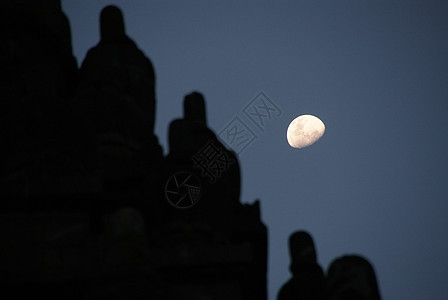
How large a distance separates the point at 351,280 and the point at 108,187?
621 centimetres

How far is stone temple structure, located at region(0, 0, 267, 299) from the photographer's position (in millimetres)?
11453

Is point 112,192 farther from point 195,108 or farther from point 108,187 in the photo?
point 195,108

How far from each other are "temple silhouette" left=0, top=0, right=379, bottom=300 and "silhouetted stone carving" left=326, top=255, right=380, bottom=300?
0.13ft

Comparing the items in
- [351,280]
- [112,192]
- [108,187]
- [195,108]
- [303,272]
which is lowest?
[351,280]

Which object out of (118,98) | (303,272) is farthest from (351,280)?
(118,98)

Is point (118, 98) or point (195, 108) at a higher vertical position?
point (118, 98)

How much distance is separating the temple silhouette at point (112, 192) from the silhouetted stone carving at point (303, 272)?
0.03 m

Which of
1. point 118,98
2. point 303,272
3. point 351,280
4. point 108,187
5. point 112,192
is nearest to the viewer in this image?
point 351,280

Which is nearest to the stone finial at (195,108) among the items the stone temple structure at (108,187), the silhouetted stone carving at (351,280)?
the stone temple structure at (108,187)

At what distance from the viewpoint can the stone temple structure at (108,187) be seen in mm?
11453

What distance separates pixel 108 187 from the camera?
45.6 ft

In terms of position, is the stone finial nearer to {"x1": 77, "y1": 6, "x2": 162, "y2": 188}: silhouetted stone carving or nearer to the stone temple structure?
the stone temple structure

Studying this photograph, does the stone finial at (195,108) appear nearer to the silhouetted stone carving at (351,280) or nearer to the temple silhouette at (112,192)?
the temple silhouette at (112,192)

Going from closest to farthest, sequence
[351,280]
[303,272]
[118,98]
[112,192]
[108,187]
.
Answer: [351,280]
[112,192]
[108,187]
[303,272]
[118,98]
